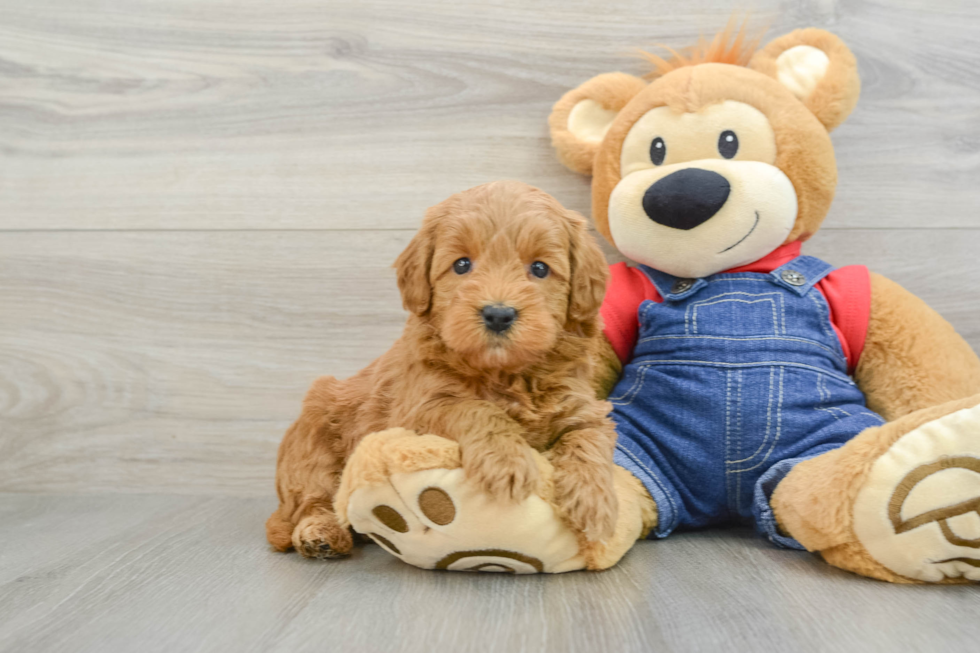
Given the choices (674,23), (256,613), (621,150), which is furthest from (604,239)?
(256,613)

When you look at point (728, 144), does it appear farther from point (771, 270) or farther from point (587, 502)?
point (587, 502)

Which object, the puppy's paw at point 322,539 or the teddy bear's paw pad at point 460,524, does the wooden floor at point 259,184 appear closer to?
the puppy's paw at point 322,539

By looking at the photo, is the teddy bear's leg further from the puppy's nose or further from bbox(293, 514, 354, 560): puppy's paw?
bbox(293, 514, 354, 560): puppy's paw

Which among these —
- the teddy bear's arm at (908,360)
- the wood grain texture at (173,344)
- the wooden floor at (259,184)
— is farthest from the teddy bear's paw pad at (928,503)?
the wood grain texture at (173,344)

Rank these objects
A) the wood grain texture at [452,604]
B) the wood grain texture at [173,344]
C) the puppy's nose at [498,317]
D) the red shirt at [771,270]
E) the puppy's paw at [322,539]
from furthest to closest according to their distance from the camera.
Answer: the wood grain texture at [173,344] < the red shirt at [771,270] < the puppy's paw at [322,539] < the puppy's nose at [498,317] < the wood grain texture at [452,604]

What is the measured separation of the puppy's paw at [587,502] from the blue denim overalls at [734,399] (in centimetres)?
20

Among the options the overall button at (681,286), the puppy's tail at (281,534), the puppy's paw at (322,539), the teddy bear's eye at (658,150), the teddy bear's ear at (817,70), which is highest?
the teddy bear's ear at (817,70)

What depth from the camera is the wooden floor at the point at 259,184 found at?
1345 mm

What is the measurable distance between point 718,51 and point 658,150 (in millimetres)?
249

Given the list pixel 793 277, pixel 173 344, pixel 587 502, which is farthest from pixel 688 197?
pixel 173 344

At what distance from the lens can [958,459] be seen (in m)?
0.82

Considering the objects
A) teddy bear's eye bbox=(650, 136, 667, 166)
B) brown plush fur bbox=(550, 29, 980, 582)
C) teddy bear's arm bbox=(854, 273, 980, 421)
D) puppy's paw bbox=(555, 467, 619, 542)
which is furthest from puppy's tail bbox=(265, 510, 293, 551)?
teddy bear's arm bbox=(854, 273, 980, 421)

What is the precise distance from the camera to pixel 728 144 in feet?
3.66

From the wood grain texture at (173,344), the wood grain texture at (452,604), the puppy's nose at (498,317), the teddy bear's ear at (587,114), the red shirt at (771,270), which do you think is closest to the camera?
the wood grain texture at (452,604)
